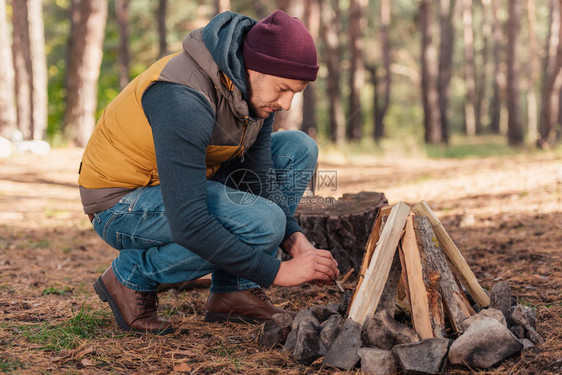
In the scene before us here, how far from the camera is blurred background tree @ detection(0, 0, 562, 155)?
1033 centimetres

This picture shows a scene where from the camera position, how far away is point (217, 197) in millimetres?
2482

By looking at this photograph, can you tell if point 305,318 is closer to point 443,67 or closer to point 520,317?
point 520,317

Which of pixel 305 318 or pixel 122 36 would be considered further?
pixel 122 36

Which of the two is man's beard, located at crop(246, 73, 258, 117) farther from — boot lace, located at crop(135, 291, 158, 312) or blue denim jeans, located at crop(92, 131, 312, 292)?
boot lace, located at crop(135, 291, 158, 312)

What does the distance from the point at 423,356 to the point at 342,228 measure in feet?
5.22

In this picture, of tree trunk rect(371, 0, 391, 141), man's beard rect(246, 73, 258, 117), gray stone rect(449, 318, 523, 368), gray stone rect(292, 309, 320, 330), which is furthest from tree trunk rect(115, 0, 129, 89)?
gray stone rect(449, 318, 523, 368)

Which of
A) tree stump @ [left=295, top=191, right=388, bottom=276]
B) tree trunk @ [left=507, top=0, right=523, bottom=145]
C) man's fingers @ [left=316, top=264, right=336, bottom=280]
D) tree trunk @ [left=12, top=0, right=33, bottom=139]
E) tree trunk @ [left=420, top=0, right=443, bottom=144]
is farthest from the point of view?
tree trunk @ [left=420, top=0, right=443, bottom=144]

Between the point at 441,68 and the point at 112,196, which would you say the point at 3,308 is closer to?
the point at 112,196

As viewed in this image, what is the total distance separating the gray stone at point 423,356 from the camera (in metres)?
2.05

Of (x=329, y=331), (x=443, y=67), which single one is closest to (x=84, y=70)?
(x=329, y=331)

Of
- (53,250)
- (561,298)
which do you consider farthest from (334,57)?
(561,298)

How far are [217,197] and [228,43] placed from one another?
686 millimetres

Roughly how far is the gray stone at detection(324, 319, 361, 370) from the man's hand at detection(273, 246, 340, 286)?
0.23 metres

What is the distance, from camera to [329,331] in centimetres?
234
